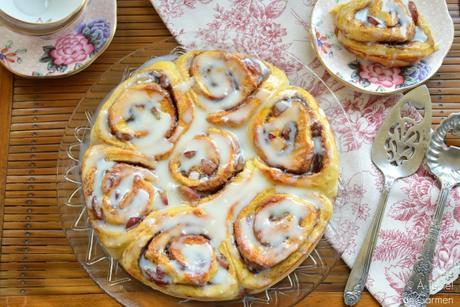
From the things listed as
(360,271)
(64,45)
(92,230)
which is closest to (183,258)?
(92,230)

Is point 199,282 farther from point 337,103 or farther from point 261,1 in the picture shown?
point 261,1

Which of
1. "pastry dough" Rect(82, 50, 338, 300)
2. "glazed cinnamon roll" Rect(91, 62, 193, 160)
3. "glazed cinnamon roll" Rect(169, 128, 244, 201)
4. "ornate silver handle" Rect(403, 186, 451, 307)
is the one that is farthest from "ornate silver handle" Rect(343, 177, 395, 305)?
"glazed cinnamon roll" Rect(91, 62, 193, 160)

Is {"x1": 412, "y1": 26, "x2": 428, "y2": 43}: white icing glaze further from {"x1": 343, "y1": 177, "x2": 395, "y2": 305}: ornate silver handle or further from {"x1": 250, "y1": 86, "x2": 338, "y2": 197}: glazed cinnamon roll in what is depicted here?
{"x1": 343, "y1": 177, "x2": 395, "y2": 305}: ornate silver handle

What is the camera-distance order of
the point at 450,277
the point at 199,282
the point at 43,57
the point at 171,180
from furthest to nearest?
the point at 43,57, the point at 450,277, the point at 171,180, the point at 199,282

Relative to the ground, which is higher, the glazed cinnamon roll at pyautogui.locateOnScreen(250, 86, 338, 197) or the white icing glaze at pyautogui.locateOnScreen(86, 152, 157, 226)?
the glazed cinnamon roll at pyautogui.locateOnScreen(250, 86, 338, 197)

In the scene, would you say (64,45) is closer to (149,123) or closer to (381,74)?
(149,123)

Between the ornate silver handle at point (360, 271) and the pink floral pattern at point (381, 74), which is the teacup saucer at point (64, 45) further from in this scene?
the ornate silver handle at point (360, 271)

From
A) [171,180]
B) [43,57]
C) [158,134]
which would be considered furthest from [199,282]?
A: [43,57]
